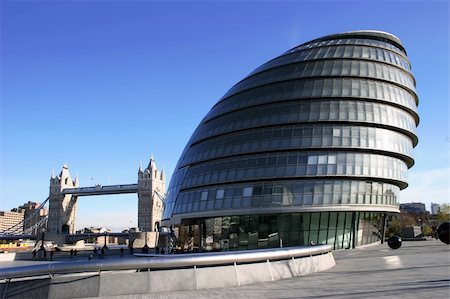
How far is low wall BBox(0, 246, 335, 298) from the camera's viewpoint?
14.8m

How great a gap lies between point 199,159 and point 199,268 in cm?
4125

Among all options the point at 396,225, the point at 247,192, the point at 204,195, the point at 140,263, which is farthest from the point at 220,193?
the point at 396,225

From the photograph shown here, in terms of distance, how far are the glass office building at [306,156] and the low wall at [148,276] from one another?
30038mm

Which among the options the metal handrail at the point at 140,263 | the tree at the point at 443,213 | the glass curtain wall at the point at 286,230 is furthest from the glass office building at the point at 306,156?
the tree at the point at 443,213

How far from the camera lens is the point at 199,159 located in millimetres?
58062

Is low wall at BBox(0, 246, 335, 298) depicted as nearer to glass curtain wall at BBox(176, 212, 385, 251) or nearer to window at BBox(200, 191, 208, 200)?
glass curtain wall at BBox(176, 212, 385, 251)

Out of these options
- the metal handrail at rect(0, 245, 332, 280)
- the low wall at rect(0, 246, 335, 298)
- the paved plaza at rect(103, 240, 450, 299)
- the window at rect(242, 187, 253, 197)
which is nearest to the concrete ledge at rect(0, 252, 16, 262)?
the window at rect(242, 187, 253, 197)

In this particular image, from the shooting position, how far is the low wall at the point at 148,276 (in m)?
14.8

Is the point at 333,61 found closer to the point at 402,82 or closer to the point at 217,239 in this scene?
the point at 402,82

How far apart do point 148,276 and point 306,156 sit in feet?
119

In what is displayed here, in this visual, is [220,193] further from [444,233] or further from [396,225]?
[396,225]

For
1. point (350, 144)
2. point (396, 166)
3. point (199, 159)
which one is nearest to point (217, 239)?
point (199, 159)

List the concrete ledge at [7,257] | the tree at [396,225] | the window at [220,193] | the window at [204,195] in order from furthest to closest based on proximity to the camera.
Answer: the tree at [396,225]
the concrete ledge at [7,257]
the window at [204,195]
the window at [220,193]

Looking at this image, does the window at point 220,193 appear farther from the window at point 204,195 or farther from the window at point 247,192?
the window at point 247,192
